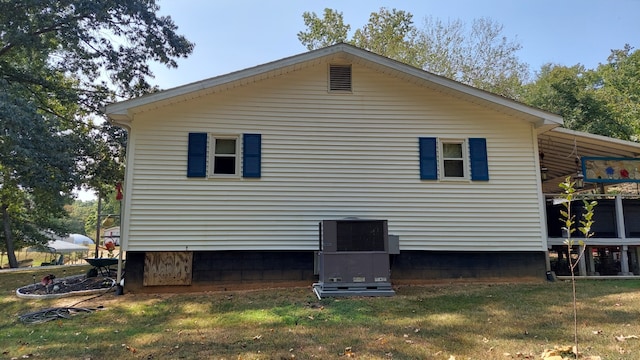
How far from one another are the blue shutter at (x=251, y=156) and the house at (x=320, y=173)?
21 mm

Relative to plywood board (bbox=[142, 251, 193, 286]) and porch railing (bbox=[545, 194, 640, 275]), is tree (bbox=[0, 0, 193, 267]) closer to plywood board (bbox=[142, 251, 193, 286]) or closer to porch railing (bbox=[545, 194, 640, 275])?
plywood board (bbox=[142, 251, 193, 286])

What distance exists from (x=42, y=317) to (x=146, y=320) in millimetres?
1688

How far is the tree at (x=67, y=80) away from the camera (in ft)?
→ 33.1

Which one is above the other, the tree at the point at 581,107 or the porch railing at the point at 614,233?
the tree at the point at 581,107

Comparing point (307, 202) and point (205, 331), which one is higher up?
point (307, 202)

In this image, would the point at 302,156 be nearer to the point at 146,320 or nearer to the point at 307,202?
the point at 307,202

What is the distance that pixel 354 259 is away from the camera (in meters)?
6.71

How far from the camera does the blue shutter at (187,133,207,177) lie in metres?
7.58

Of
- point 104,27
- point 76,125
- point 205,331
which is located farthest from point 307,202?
point 76,125

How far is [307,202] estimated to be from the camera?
777cm

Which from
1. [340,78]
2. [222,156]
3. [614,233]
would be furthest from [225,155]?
[614,233]

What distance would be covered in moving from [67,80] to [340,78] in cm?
1206

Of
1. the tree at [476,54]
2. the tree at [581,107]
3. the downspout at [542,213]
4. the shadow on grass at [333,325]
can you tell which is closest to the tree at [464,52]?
the tree at [476,54]

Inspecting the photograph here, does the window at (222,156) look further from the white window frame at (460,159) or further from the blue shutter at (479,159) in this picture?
the blue shutter at (479,159)
